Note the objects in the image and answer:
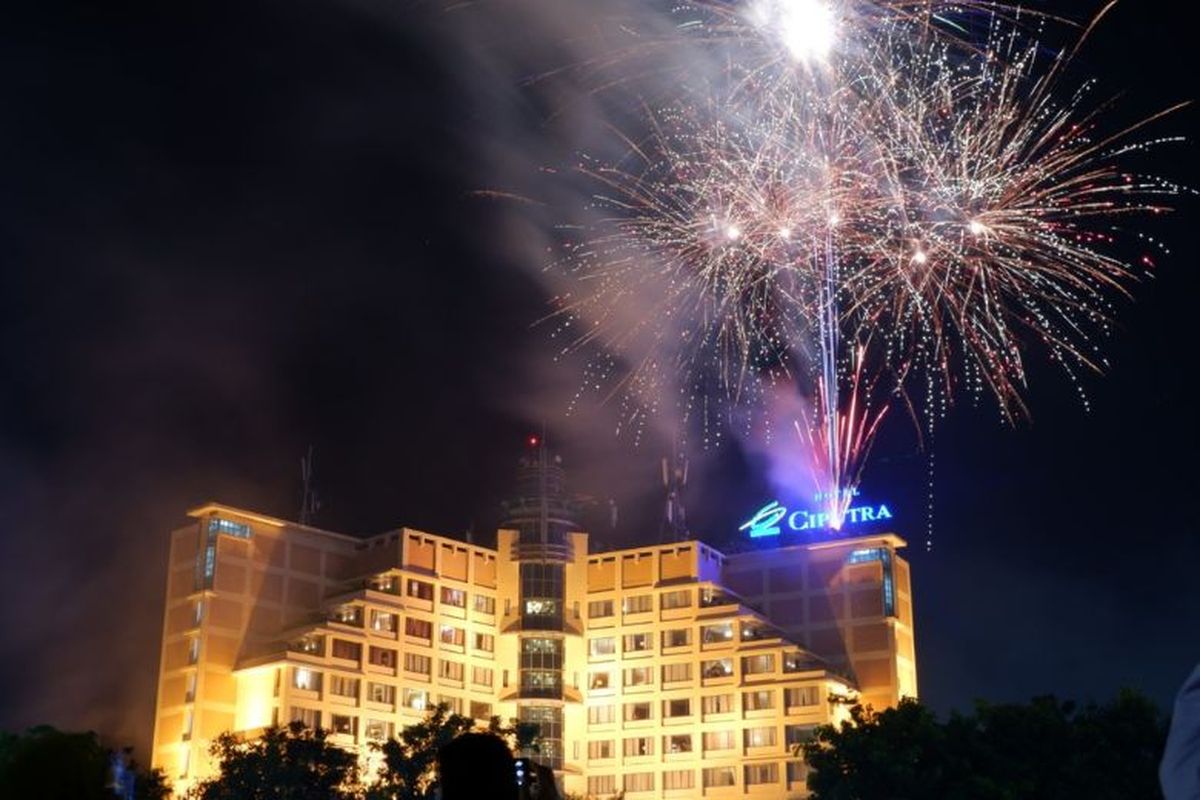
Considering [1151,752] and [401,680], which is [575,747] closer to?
[401,680]

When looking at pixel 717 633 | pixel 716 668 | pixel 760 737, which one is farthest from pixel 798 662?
pixel 717 633

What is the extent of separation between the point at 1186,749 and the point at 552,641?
94.3 meters

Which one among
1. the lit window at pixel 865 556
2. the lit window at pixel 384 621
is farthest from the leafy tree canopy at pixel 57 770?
the lit window at pixel 865 556

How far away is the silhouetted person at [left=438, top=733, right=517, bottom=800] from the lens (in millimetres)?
4508

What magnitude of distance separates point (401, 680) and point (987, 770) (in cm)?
3840

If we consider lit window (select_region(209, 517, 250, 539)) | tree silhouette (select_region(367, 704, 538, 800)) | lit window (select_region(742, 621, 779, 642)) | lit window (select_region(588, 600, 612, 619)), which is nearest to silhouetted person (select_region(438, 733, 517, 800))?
tree silhouette (select_region(367, 704, 538, 800))

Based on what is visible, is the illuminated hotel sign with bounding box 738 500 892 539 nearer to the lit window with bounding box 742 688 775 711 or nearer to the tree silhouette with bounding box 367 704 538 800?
the lit window with bounding box 742 688 775 711

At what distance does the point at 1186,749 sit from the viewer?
3006 mm

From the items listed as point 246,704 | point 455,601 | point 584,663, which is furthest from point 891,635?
point 246,704

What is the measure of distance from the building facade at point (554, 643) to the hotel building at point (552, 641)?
128 millimetres

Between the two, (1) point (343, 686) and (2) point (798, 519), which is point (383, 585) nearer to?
(1) point (343, 686)

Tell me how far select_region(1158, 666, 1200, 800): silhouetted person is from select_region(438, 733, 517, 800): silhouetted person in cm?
209

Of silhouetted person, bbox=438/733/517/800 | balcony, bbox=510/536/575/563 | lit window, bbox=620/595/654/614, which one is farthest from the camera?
balcony, bbox=510/536/575/563

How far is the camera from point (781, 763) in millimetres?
88688
